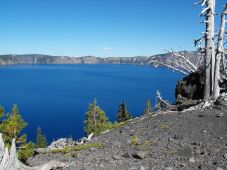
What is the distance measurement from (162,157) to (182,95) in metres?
12.7

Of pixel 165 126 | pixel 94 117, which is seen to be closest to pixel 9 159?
pixel 165 126

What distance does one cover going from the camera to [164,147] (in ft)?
42.5

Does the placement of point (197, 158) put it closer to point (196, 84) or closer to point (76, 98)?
point (196, 84)

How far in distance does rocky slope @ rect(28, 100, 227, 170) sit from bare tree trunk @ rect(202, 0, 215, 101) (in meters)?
2.63

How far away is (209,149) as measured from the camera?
12.0 meters

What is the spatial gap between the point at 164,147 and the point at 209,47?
903cm

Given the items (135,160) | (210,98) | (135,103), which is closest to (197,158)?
(135,160)

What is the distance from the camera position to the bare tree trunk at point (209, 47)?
1988 cm

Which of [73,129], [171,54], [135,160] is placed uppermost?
[171,54]

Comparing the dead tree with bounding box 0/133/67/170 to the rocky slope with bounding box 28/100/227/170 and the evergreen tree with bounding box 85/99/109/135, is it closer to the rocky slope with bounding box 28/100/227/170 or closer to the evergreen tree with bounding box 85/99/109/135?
the rocky slope with bounding box 28/100/227/170

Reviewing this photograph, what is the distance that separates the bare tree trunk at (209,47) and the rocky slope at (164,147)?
2.63 metres

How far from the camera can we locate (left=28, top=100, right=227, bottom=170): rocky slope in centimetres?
1130

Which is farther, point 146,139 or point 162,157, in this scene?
point 146,139

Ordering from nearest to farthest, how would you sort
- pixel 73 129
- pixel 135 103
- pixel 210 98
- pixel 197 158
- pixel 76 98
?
pixel 197 158 → pixel 210 98 → pixel 73 129 → pixel 135 103 → pixel 76 98
